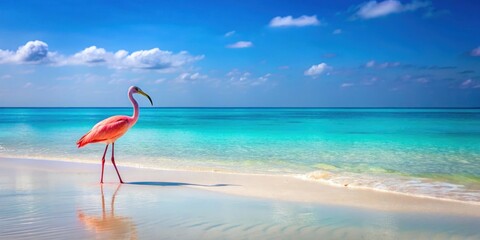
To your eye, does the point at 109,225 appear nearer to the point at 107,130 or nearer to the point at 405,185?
the point at 107,130

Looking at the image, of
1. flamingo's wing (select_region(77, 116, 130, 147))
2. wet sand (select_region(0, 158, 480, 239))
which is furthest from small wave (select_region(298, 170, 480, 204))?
flamingo's wing (select_region(77, 116, 130, 147))

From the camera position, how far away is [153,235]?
4.46 m

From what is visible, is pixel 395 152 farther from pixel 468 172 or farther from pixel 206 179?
pixel 206 179

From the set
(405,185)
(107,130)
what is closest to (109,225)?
(107,130)

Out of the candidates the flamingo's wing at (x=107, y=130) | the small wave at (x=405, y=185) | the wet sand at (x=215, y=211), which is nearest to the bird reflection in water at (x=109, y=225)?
the wet sand at (x=215, y=211)

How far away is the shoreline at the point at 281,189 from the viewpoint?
620cm

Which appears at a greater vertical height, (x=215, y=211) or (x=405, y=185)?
(x=215, y=211)

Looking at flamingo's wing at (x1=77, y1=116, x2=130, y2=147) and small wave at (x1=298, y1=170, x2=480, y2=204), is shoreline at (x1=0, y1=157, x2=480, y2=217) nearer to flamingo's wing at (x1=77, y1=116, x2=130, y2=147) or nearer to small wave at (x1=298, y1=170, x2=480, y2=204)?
small wave at (x1=298, y1=170, x2=480, y2=204)

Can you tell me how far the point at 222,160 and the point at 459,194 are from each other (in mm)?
6653

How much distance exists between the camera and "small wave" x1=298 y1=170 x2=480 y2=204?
715 cm

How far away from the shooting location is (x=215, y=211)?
558 centimetres

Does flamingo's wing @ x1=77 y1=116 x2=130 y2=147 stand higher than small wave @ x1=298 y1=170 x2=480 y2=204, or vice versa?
flamingo's wing @ x1=77 y1=116 x2=130 y2=147

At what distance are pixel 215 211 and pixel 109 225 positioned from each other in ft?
4.38

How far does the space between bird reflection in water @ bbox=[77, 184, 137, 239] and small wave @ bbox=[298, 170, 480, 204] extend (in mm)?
4299
